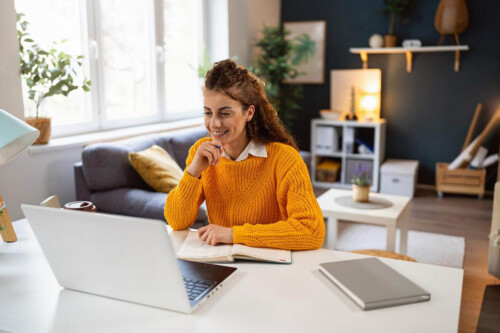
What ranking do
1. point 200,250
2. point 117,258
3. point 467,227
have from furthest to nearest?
point 467,227, point 200,250, point 117,258

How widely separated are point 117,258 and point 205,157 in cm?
63

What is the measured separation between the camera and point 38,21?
10.6ft

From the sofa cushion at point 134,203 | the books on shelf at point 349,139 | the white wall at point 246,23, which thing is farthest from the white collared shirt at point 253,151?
the books on shelf at point 349,139

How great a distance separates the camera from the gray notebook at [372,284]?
1.10m

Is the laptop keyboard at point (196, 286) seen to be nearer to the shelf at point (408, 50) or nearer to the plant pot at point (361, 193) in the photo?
the plant pot at point (361, 193)

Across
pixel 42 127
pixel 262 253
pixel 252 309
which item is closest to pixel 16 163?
pixel 42 127

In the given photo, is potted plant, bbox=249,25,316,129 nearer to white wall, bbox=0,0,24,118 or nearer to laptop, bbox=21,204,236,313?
white wall, bbox=0,0,24,118

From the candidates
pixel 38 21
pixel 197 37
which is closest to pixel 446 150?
pixel 197 37

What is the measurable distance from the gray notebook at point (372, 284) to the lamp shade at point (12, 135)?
33.3 inches

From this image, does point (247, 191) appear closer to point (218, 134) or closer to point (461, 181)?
point (218, 134)

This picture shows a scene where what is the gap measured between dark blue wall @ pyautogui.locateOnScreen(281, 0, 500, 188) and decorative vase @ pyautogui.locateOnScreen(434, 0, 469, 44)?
193mm

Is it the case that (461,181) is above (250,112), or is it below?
below

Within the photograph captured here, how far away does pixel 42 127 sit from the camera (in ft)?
9.97

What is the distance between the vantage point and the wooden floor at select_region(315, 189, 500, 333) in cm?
272
